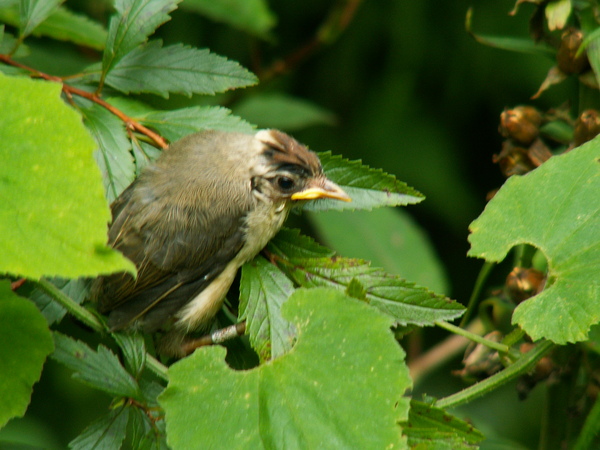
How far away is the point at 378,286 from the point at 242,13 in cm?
188

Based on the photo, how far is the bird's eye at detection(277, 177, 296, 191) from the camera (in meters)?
1.96

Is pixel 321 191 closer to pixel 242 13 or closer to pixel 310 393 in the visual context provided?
pixel 310 393

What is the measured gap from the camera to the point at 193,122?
182 centimetres

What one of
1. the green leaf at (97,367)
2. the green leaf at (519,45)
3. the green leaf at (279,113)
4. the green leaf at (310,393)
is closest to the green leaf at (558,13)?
the green leaf at (519,45)

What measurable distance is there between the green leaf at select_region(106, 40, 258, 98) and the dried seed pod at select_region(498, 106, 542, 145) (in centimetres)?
71

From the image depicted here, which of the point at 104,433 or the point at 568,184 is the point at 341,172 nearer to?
the point at 568,184

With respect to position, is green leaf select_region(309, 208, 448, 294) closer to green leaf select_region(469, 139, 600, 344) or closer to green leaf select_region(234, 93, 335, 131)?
green leaf select_region(234, 93, 335, 131)

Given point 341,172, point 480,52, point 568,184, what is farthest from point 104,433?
point 480,52

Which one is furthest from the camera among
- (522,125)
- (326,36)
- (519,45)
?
(326,36)

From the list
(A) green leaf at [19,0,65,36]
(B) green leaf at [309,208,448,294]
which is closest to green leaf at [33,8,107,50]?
(A) green leaf at [19,0,65,36]

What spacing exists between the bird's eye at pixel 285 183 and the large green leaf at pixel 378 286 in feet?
0.91

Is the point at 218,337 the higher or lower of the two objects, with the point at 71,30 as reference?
lower

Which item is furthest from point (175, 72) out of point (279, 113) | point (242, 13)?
point (279, 113)

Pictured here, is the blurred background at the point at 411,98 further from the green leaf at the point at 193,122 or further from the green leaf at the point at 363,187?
the green leaf at the point at 193,122
